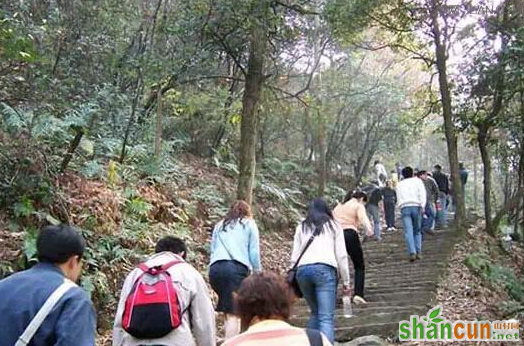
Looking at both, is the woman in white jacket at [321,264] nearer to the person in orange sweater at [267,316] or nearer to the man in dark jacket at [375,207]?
the person in orange sweater at [267,316]

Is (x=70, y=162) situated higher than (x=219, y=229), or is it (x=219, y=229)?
(x=70, y=162)

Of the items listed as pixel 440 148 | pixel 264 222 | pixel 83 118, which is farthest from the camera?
pixel 440 148

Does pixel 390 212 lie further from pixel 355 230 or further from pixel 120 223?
pixel 120 223

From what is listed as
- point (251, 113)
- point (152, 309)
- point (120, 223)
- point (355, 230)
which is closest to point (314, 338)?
point (152, 309)

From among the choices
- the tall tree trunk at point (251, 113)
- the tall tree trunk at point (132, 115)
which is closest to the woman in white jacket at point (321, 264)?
the tall tree trunk at point (251, 113)

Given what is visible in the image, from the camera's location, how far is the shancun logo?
8.16 m

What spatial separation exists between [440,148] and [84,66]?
33036 mm

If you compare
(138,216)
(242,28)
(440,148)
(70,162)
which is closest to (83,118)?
(70,162)

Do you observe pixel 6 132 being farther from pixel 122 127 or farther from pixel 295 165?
pixel 295 165

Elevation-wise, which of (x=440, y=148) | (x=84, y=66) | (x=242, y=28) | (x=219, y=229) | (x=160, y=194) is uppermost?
(x=440, y=148)

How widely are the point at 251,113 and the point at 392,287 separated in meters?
4.42

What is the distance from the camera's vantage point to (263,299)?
295 cm

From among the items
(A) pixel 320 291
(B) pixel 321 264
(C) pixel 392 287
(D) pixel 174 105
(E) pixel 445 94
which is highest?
(D) pixel 174 105

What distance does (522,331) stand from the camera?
9.17 metres
